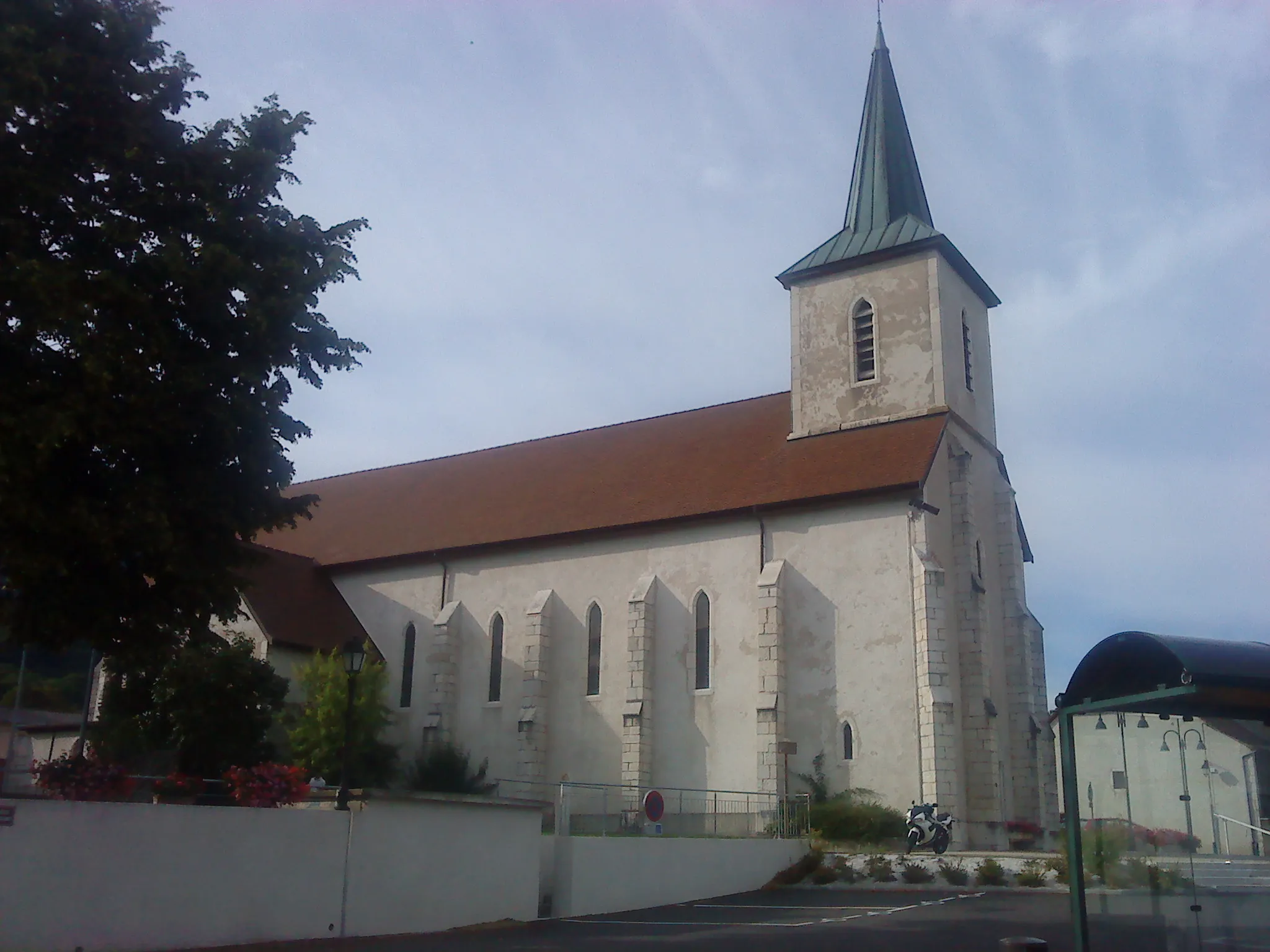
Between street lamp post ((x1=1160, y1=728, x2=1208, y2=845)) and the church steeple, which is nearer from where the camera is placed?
street lamp post ((x1=1160, y1=728, x2=1208, y2=845))

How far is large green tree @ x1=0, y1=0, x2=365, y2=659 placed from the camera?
12.5 m

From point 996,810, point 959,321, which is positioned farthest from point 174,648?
point 959,321

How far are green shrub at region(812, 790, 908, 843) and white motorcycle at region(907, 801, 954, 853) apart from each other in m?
0.57

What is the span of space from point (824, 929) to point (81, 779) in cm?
974

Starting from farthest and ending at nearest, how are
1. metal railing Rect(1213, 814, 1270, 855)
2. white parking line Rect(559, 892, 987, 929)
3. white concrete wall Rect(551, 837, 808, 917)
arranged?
white concrete wall Rect(551, 837, 808, 917) → white parking line Rect(559, 892, 987, 929) → metal railing Rect(1213, 814, 1270, 855)

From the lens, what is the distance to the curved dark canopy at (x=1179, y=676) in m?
8.71

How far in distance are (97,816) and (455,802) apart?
5.00 m

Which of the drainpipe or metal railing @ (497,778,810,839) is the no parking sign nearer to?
metal railing @ (497,778,810,839)

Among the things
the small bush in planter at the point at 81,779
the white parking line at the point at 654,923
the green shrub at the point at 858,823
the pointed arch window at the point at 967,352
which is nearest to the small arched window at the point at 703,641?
the green shrub at the point at 858,823

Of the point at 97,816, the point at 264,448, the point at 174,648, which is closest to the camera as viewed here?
the point at 97,816

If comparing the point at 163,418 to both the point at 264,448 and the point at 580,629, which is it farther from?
the point at 580,629

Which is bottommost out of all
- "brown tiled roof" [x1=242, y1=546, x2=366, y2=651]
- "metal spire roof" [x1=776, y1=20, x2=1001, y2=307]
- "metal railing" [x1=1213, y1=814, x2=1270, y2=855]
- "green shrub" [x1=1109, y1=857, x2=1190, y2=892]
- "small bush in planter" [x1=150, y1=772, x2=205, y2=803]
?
"green shrub" [x1=1109, y1=857, x2=1190, y2=892]

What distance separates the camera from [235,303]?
46.4ft

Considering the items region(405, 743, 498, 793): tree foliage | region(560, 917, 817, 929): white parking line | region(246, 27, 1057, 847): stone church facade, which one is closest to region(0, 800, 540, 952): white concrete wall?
region(560, 917, 817, 929): white parking line
